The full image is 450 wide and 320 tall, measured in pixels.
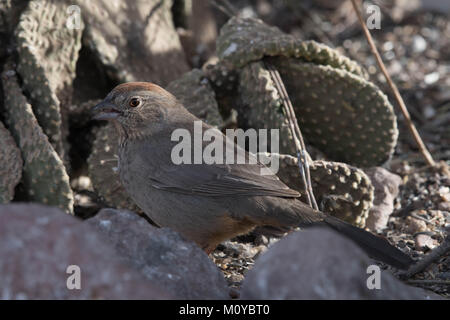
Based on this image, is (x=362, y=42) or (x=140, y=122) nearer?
(x=140, y=122)

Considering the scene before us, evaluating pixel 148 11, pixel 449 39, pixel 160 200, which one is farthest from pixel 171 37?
pixel 449 39

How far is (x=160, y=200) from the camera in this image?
3.96 m

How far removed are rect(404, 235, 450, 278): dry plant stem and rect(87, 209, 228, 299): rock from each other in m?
1.23

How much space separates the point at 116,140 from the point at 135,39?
1.16 meters

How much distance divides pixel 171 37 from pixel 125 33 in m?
0.64

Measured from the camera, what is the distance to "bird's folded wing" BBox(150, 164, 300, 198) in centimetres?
388

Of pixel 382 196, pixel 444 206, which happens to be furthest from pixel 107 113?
pixel 444 206

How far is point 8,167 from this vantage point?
170 inches

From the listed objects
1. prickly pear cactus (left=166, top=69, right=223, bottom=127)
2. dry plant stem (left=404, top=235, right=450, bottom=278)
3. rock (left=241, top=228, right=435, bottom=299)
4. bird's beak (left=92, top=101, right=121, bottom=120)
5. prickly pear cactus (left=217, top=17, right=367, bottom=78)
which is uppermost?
prickly pear cactus (left=217, top=17, right=367, bottom=78)

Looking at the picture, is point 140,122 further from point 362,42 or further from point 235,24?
point 362,42

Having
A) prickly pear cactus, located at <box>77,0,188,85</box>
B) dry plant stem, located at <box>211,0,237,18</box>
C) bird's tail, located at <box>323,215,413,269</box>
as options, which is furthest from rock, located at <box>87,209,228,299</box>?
dry plant stem, located at <box>211,0,237,18</box>

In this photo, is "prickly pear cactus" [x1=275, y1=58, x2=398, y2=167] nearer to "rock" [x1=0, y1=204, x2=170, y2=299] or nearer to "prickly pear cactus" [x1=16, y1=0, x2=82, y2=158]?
"prickly pear cactus" [x1=16, y1=0, x2=82, y2=158]

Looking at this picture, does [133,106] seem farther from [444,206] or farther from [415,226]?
[444,206]

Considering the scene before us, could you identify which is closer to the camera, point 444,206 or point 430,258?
point 430,258
